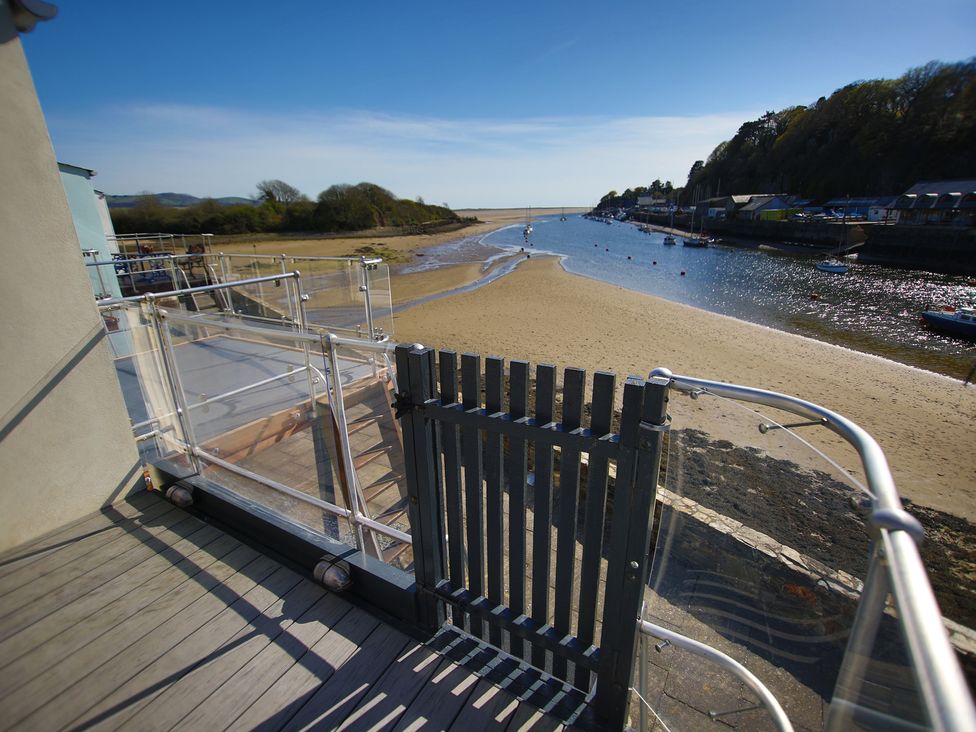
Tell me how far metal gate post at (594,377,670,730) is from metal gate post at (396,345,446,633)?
2.96 feet

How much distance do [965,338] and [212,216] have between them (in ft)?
254

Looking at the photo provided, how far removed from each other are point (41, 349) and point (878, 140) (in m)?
98.8

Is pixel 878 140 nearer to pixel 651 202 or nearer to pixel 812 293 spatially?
pixel 812 293

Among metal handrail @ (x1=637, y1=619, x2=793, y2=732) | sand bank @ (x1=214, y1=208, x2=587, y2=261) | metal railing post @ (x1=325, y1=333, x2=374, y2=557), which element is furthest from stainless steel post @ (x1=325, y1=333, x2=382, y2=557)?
sand bank @ (x1=214, y1=208, x2=587, y2=261)

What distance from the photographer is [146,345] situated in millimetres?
3750

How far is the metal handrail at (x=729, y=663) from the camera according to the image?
151cm

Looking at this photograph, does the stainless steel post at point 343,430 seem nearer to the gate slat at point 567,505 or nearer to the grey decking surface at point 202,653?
the grey decking surface at point 202,653

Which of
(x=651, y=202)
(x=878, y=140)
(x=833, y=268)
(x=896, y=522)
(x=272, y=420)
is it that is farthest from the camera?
(x=651, y=202)

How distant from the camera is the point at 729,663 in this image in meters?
1.73

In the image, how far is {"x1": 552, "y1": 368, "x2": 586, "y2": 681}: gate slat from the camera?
175 centimetres

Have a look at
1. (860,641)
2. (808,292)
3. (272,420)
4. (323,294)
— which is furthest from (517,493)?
(808,292)

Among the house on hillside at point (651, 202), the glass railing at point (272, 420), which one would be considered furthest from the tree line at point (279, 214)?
the house on hillside at point (651, 202)

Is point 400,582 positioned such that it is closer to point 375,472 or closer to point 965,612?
point 375,472

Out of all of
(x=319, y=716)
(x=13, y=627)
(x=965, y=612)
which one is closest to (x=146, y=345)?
(x=13, y=627)
